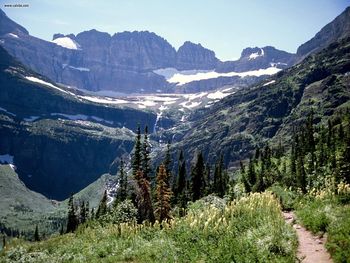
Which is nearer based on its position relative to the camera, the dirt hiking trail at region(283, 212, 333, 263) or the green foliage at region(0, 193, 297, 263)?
the dirt hiking trail at region(283, 212, 333, 263)

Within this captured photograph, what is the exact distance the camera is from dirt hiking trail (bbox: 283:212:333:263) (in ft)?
60.5

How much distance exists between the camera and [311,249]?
19.7 meters

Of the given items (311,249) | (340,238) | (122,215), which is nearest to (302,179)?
(122,215)

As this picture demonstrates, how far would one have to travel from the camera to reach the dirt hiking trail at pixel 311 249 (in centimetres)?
1845

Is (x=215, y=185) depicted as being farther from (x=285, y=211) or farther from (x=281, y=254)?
(x=281, y=254)

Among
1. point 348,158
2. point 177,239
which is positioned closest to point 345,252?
point 177,239

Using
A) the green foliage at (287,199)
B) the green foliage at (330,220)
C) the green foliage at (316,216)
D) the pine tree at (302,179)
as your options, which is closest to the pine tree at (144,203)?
the pine tree at (302,179)

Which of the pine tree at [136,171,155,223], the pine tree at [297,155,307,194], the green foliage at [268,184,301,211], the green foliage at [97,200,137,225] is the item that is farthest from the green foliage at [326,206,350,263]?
the pine tree at [136,171,155,223]

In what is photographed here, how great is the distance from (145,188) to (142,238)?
29325mm

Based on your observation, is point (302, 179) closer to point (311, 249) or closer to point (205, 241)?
point (205, 241)

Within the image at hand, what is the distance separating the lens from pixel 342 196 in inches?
1043

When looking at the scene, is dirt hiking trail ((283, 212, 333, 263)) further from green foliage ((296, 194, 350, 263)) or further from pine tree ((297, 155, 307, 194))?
pine tree ((297, 155, 307, 194))

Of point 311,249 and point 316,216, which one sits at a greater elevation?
point 316,216

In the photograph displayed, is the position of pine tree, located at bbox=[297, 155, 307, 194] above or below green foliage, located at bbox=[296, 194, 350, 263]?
below
